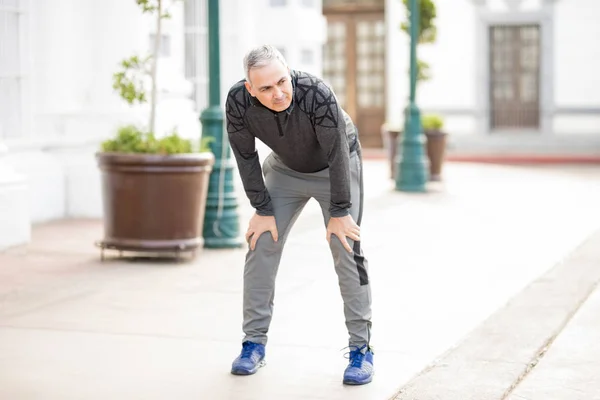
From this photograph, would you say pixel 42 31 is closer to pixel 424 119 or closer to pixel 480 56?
pixel 424 119

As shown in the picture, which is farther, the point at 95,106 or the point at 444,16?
the point at 444,16

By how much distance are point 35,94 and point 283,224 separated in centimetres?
669

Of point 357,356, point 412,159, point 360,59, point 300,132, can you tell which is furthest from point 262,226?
point 360,59

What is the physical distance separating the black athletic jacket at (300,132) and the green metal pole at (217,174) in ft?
13.8

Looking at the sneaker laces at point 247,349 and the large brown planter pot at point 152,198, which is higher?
the large brown planter pot at point 152,198

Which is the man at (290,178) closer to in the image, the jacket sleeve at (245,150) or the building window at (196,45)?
the jacket sleeve at (245,150)

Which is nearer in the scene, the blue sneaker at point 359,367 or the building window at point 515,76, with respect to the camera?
the blue sneaker at point 359,367

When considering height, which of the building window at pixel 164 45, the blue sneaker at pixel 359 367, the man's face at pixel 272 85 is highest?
the building window at pixel 164 45

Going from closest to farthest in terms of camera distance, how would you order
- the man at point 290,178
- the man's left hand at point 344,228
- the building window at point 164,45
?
the man at point 290,178 < the man's left hand at point 344,228 < the building window at point 164,45

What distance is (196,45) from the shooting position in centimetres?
1445

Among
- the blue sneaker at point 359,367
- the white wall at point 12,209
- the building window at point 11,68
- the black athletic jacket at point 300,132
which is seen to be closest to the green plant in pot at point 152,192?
the white wall at point 12,209

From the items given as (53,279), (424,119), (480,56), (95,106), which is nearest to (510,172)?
(424,119)

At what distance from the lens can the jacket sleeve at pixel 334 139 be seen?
15.4 ft

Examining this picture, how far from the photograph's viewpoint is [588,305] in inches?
269
